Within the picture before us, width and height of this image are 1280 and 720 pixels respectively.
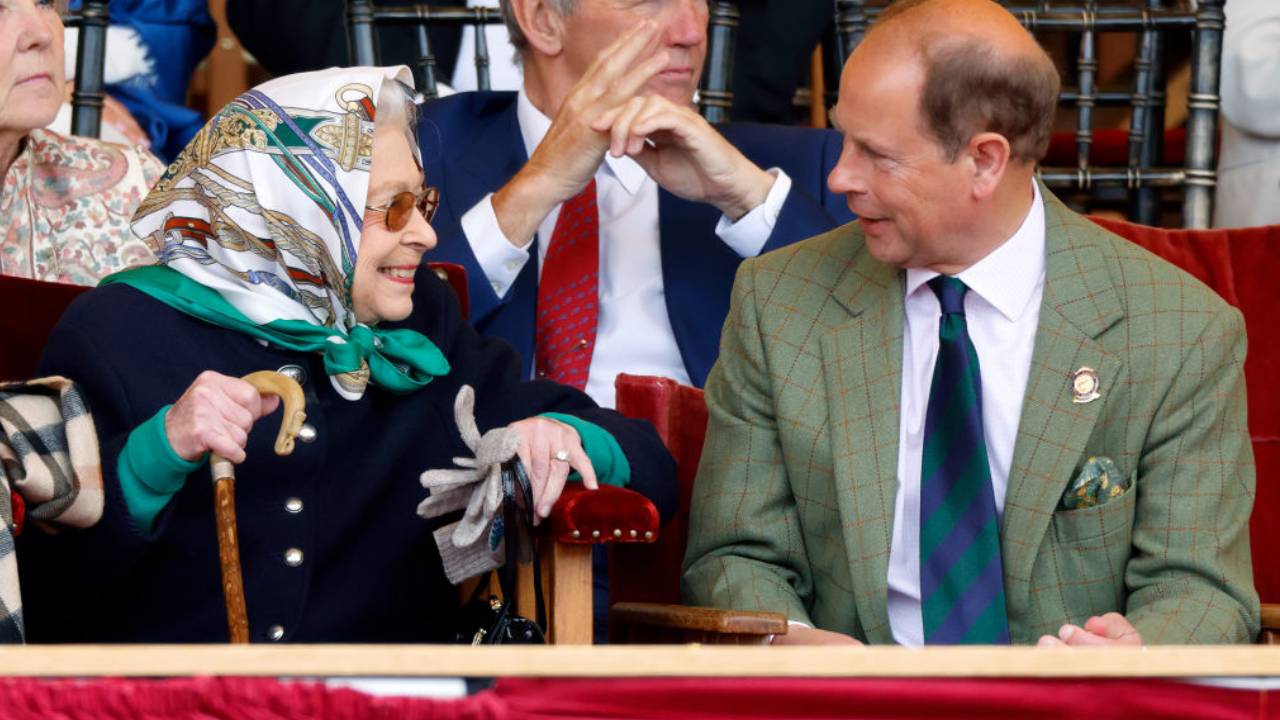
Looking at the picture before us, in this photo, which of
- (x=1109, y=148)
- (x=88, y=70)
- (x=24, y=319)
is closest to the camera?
(x=24, y=319)

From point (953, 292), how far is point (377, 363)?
68 centimetres

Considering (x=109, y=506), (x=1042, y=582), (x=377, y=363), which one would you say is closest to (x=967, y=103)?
(x=1042, y=582)

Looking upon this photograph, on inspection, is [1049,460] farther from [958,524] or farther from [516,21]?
[516,21]

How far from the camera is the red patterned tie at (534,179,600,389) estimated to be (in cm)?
259

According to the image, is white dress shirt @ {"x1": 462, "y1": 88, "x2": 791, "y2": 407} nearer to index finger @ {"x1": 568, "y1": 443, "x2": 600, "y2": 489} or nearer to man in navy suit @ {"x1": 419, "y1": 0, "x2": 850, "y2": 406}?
man in navy suit @ {"x1": 419, "y1": 0, "x2": 850, "y2": 406}

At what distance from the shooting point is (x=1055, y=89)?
2000 millimetres

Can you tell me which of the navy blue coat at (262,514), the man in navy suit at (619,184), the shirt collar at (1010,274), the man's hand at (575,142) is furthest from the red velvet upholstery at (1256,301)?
the navy blue coat at (262,514)

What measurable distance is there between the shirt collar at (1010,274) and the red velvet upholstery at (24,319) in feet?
3.51

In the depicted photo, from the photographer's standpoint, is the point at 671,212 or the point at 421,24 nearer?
the point at 671,212

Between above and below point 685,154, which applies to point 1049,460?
below

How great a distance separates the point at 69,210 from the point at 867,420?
1315mm

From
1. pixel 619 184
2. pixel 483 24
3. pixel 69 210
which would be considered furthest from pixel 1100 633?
pixel 483 24

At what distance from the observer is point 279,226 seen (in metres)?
1.94

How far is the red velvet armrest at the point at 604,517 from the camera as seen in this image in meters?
1.82
